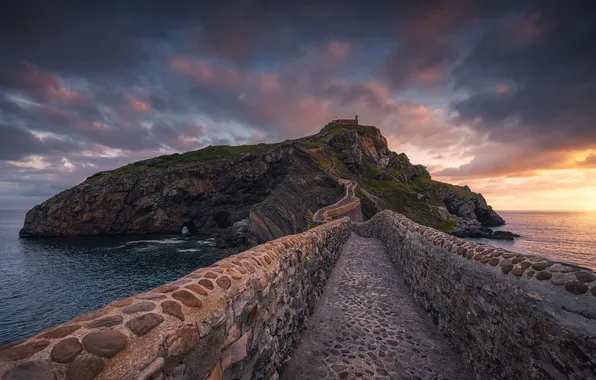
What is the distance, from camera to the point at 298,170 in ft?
199

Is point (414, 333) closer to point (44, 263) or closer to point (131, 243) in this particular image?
point (44, 263)

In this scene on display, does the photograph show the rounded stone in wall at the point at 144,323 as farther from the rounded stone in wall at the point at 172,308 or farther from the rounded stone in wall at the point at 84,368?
the rounded stone in wall at the point at 84,368

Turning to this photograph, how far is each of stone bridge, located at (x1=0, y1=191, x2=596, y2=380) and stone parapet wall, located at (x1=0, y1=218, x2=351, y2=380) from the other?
0.04ft

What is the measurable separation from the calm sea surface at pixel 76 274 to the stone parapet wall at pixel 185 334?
3026 centimetres

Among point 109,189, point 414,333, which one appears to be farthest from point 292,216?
point 109,189

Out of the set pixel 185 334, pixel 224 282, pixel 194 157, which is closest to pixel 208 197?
pixel 194 157

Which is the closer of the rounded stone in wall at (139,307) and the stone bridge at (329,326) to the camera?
the stone bridge at (329,326)

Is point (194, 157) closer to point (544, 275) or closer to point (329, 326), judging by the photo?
point (329, 326)

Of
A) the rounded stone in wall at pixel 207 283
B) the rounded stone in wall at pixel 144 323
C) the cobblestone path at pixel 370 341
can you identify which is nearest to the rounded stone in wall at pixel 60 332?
the rounded stone in wall at pixel 144 323

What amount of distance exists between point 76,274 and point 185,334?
50804 mm

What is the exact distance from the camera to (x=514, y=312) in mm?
4207

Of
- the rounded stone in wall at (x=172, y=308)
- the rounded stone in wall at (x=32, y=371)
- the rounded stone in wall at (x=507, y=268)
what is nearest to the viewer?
the rounded stone in wall at (x=32, y=371)

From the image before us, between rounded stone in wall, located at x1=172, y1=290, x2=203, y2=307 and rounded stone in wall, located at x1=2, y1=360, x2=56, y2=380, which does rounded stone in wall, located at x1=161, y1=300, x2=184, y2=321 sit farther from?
rounded stone in wall, located at x1=2, y1=360, x2=56, y2=380

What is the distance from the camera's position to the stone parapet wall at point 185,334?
186 cm
